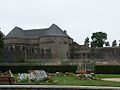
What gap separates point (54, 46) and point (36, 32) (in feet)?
34.7

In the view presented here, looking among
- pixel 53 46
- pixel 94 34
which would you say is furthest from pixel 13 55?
pixel 94 34

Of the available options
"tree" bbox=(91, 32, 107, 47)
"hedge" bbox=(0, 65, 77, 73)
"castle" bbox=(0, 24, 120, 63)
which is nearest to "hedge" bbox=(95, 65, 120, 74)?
"hedge" bbox=(0, 65, 77, 73)

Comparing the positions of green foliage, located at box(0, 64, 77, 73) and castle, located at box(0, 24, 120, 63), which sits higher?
castle, located at box(0, 24, 120, 63)

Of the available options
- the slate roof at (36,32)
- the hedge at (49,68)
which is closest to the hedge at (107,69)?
the hedge at (49,68)

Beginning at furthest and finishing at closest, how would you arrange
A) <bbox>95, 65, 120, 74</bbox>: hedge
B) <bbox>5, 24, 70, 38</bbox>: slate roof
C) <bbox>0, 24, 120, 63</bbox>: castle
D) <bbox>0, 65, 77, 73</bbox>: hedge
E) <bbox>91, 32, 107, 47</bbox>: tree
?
<bbox>91, 32, 107, 47</bbox>: tree → <bbox>5, 24, 70, 38</bbox>: slate roof → <bbox>0, 24, 120, 63</bbox>: castle → <bbox>0, 65, 77, 73</bbox>: hedge → <bbox>95, 65, 120, 74</bbox>: hedge

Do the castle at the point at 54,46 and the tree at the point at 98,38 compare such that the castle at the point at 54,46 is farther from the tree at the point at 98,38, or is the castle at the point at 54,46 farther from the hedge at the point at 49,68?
the hedge at the point at 49,68

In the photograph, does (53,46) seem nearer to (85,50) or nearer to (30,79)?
(85,50)

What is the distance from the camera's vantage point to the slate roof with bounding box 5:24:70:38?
3108 inches

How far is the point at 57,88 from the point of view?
10.6m

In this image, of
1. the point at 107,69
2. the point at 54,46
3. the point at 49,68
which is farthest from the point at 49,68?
the point at 54,46

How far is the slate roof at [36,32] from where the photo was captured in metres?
78.9

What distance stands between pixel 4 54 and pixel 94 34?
198 feet

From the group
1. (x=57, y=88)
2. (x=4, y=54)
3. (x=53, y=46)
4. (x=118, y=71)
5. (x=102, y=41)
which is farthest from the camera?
(x=102, y=41)

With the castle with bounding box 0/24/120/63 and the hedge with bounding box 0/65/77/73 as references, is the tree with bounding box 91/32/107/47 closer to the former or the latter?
the castle with bounding box 0/24/120/63
